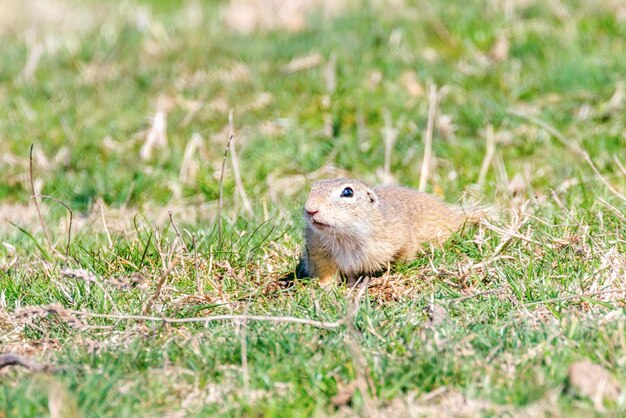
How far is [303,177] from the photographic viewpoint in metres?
6.47

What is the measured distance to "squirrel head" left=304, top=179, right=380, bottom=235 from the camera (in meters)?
4.40

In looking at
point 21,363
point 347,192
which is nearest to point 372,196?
point 347,192

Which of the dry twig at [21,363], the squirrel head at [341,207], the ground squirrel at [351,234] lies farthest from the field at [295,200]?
the squirrel head at [341,207]

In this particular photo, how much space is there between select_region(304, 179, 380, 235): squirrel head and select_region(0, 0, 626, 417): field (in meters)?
0.29

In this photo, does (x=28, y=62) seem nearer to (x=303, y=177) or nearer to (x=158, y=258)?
(x=303, y=177)

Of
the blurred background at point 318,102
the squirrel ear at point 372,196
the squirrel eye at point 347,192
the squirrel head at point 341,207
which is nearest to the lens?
the squirrel head at point 341,207

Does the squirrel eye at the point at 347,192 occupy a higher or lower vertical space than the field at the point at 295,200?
higher

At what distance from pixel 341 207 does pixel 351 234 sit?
15 centimetres

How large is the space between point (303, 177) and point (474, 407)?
3.46 meters

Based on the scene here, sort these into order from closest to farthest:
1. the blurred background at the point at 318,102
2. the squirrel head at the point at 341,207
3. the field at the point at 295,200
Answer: the field at the point at 295,200 → the squirrel head at the point at 341,207 → the blurred background at the point at 318,102

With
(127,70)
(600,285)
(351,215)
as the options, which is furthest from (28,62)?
(600,285)

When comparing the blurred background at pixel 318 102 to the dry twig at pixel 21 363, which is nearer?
the dry twig at pixel 21 363

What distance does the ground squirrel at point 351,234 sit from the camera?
14.7ft

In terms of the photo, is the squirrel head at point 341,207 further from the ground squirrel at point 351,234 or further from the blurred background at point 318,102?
the blurred background at point 318,102
